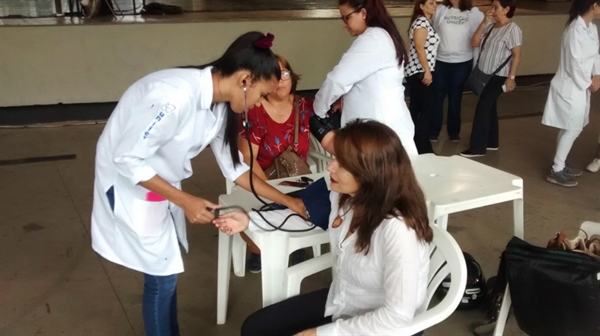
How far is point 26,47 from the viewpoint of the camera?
468 cm

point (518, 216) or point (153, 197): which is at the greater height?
point (153, 197)

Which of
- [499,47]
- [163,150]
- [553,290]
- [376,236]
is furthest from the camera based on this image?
[499,47]

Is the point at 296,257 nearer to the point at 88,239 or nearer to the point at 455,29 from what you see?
the point at 88,239

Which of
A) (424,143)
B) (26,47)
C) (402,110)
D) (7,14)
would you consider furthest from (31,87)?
(402,110)

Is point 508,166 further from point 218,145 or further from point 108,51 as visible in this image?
point 108,51

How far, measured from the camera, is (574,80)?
3545mm

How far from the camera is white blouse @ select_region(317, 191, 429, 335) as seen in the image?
4.47 ft

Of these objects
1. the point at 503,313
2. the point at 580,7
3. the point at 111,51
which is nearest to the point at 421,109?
the point at 580,7

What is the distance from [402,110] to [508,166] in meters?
2.00

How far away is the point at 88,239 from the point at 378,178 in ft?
6.56

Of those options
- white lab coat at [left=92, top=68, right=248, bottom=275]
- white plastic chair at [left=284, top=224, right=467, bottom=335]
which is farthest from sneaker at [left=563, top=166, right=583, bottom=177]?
white lab coat at [left=92, top=68, right=248, bottom=275]

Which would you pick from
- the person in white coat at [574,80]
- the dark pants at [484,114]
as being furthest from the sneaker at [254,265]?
the dark pants at [484,114]

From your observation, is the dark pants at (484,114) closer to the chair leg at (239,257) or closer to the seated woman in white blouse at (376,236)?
the chair leg at (239,257)

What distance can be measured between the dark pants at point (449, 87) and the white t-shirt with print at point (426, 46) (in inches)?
14.1
